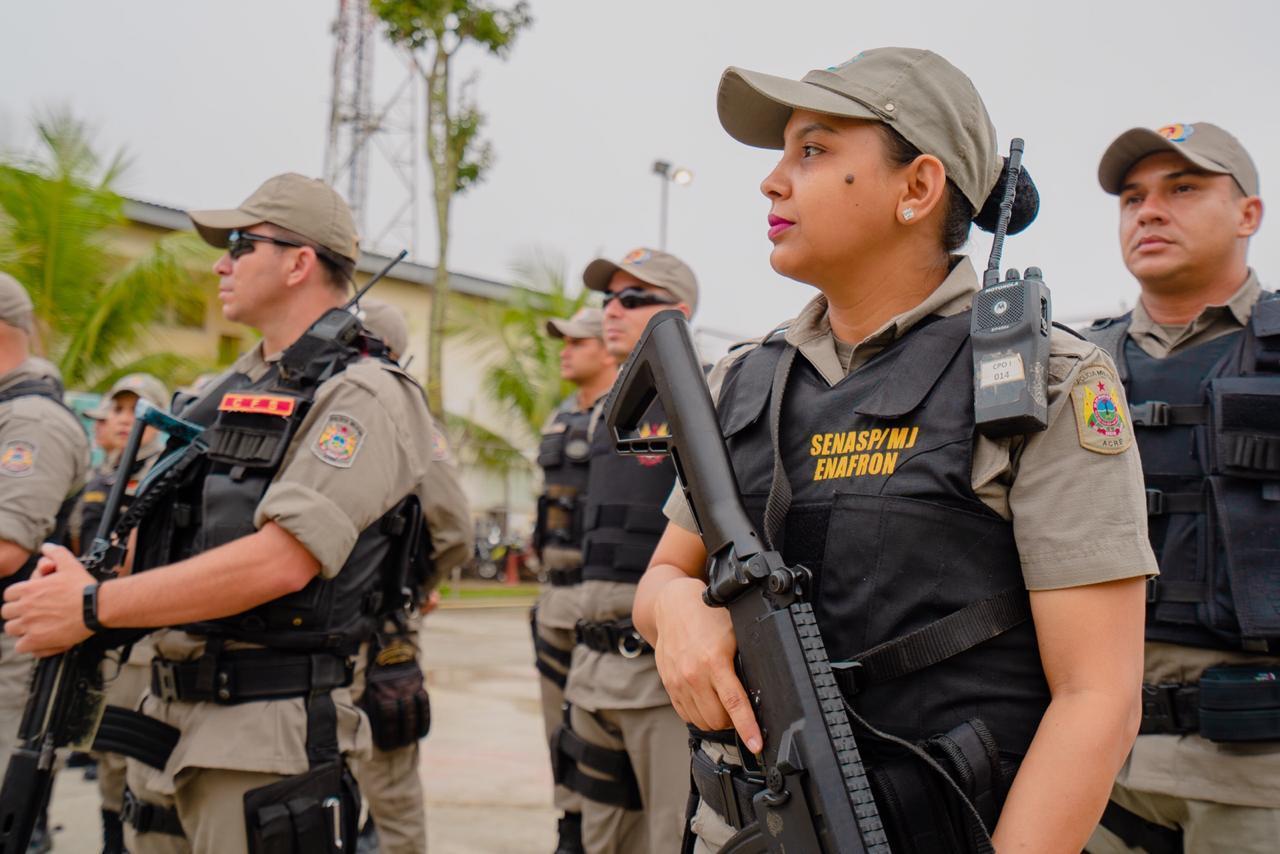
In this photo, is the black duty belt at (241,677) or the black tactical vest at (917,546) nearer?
the black tactical vest at (917,546)

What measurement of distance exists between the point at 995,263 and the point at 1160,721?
4.45ft

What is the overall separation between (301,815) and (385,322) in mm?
2505

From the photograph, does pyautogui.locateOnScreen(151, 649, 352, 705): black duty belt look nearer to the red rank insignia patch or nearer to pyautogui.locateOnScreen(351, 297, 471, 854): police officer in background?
the red rank insignia patch

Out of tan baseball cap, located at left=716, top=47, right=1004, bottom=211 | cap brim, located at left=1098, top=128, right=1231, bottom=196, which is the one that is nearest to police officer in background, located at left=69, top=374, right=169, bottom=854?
tan baseball cap, located at left=716, top=47, right=1004, bottom=211

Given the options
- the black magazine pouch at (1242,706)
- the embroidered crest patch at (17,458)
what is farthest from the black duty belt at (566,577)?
the black magazine pouch at (1242,706)

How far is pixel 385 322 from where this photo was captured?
4.48 meters

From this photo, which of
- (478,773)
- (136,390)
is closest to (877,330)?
(478,773)

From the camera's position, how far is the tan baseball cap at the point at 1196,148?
8.12ft

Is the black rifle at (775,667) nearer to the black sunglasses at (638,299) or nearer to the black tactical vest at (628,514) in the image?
the black tactical vest at (628,514)

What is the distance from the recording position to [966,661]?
A: 1.41 m

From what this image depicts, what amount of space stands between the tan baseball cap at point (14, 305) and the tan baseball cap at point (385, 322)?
1.26 meters

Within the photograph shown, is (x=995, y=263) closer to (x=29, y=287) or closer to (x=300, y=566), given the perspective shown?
(x=300, y=566)

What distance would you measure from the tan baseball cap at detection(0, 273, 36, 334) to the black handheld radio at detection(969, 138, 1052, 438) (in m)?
3.52

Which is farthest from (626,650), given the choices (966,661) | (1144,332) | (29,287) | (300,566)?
(29,287)
